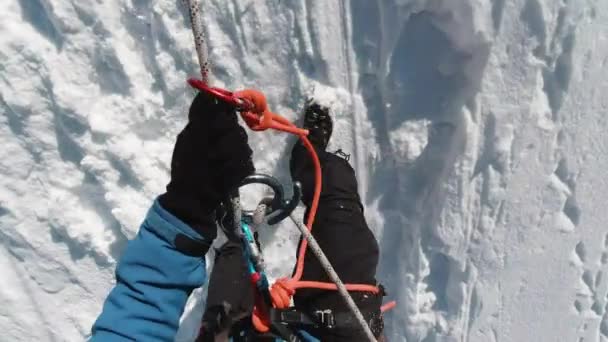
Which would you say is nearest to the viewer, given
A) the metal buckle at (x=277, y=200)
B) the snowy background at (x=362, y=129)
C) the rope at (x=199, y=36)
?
the rope at (x=199, y=36)

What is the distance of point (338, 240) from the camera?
181cm

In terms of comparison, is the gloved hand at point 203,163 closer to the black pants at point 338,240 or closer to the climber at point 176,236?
the climber at point 176,236

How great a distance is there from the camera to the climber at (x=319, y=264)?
1419 millimetres

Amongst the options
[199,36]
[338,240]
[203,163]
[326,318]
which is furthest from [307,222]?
[199,36]

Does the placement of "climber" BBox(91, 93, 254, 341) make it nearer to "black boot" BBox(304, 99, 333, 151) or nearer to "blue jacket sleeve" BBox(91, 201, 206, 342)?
"blue jacket sleeve" BBox(91, 201, 206, 342)

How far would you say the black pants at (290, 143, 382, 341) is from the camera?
67.2 inches

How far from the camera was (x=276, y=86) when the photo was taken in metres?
2.02

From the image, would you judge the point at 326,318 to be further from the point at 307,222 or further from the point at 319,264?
the point at 307,222

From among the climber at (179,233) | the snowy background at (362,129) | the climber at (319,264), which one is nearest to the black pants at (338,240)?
the climber at (319,264)

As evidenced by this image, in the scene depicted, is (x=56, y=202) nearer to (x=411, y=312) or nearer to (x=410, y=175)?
(x=410, y=175)

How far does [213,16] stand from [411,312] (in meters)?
1.75

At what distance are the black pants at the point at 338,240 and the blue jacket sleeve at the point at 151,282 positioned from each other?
756mm

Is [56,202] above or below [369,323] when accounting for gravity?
above

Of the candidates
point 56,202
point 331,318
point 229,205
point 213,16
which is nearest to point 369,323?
point 331,318
